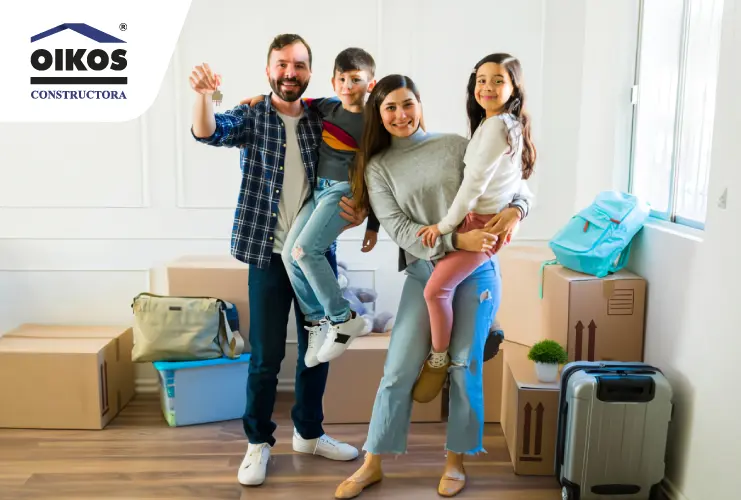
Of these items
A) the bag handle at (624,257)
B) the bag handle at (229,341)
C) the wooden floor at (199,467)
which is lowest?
the wooden floor at (199,467)

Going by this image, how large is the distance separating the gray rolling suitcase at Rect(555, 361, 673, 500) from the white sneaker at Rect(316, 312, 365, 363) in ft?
2.46

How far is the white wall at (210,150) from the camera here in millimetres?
3240

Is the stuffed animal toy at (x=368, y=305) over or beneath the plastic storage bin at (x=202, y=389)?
over

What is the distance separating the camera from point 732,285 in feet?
6.43

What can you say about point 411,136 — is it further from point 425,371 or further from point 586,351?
point 586,351

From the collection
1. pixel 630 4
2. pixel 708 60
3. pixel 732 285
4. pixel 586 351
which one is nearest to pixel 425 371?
pixel 586 351

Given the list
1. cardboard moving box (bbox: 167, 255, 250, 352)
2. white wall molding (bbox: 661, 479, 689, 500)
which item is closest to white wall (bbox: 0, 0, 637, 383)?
cardboard moving box (bbox: 167, 255, 250, 352)

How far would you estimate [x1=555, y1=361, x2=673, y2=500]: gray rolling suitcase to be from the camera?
7.18ft

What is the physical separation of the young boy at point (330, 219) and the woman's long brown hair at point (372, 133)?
0.18 ft

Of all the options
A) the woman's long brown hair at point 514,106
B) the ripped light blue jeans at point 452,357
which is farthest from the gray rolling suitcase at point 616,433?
the woman's long brown hair at point 514,106

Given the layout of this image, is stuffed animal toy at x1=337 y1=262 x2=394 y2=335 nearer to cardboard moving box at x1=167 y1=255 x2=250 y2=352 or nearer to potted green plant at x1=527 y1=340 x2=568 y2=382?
cardboard moving box at x1=167 y1=255 x2=250 y2=352

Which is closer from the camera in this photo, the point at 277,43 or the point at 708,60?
the point at 277,43

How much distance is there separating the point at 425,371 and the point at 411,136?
0.77 metres

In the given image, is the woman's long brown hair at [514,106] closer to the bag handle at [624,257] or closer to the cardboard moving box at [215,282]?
the bag handle at [624,257]
